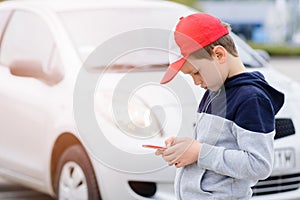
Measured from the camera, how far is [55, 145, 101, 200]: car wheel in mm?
4312

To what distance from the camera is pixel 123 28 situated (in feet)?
16.8

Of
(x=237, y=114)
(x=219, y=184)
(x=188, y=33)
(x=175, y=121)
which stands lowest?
(x=175, y=121)

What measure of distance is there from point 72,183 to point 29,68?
0.91 metres

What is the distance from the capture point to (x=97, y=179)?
4.29 metres

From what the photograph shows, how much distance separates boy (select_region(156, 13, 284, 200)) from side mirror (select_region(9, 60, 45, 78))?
267cm

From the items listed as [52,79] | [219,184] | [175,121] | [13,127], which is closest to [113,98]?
[175,121]

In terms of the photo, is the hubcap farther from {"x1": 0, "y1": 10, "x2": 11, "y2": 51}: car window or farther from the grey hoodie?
the grey hoodie

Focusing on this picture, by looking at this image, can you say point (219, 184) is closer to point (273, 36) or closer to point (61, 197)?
point (61, 197)

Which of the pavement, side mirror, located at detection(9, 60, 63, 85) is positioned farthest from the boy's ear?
the pavement

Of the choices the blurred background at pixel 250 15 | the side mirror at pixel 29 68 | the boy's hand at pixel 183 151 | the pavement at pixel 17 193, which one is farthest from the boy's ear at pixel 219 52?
the blurred background at pixel 250 15

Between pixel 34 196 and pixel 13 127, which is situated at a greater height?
pixel 13 127

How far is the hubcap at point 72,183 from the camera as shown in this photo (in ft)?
14.4

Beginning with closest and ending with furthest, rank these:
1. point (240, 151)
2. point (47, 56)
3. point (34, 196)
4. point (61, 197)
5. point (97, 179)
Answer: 1. point (240, 151)
2. point (97, 179)
3. point (61, 197)
4. point (47, 56)
5. point (34, 196)

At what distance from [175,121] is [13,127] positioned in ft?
4.68
